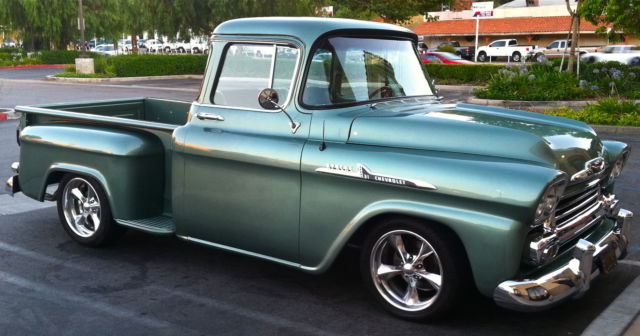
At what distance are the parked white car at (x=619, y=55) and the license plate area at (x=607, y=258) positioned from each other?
36.2 m

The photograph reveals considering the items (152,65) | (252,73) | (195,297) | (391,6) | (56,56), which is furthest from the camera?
A: (56,56)

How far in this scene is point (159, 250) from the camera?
630cm

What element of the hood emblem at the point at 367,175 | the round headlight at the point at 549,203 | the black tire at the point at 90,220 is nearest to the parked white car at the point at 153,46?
the black tire at the point at 90,220

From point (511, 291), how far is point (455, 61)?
31.8 metres

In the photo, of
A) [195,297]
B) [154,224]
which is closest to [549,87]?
[154,224]

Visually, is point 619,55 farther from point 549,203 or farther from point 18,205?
point 549,203

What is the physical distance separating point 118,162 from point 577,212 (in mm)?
3514

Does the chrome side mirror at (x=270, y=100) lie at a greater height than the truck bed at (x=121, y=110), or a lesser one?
greater

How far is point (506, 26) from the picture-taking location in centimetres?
6575

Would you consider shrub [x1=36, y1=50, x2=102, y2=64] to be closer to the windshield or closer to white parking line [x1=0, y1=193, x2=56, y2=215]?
white parking line [x1=0, y1=193, x2=56, y2=215]

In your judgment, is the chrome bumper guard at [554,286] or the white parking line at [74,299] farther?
the white parking line at [74,299]

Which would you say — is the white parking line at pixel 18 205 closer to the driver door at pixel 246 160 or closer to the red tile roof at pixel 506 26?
the driver door at pixel 246 160

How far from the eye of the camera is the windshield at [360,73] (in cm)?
501

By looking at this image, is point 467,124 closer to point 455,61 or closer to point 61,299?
point 61,299
